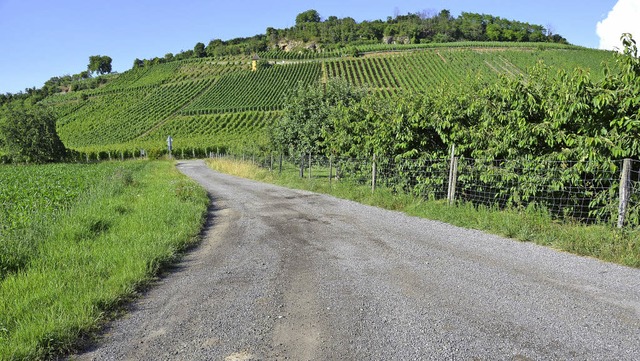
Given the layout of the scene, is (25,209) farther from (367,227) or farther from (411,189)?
(411,189)

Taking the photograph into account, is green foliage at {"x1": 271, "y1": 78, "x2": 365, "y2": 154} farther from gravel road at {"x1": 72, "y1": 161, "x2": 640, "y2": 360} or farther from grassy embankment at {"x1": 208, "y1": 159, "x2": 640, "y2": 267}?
gravel road at {"x1": 72, "y1": 161, "x2": 640, "y2": 360}

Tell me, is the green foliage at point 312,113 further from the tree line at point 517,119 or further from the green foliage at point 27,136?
the green foliage at point 27,136

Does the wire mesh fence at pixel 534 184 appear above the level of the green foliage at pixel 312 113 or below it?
below

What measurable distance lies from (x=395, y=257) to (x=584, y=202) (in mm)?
4720

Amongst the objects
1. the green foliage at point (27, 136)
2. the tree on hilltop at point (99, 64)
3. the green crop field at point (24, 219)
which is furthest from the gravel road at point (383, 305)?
the tree on hilltop at point (99, 64)

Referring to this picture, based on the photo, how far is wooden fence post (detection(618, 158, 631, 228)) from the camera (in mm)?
7348

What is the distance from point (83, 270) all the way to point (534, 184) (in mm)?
8531

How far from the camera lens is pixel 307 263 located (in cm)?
657

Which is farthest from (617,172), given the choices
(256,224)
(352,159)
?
(352,159)

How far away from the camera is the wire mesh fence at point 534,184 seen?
7.72 m

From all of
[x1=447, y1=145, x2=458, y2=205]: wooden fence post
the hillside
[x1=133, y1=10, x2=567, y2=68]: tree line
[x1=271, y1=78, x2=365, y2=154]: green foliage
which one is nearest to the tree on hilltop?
[x1=133, y1=10, x2=567, y2=68]: tree line

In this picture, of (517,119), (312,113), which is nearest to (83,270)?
(517,119)

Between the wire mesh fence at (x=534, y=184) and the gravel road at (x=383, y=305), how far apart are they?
181 centimetres

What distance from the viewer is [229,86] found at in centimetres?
10381
